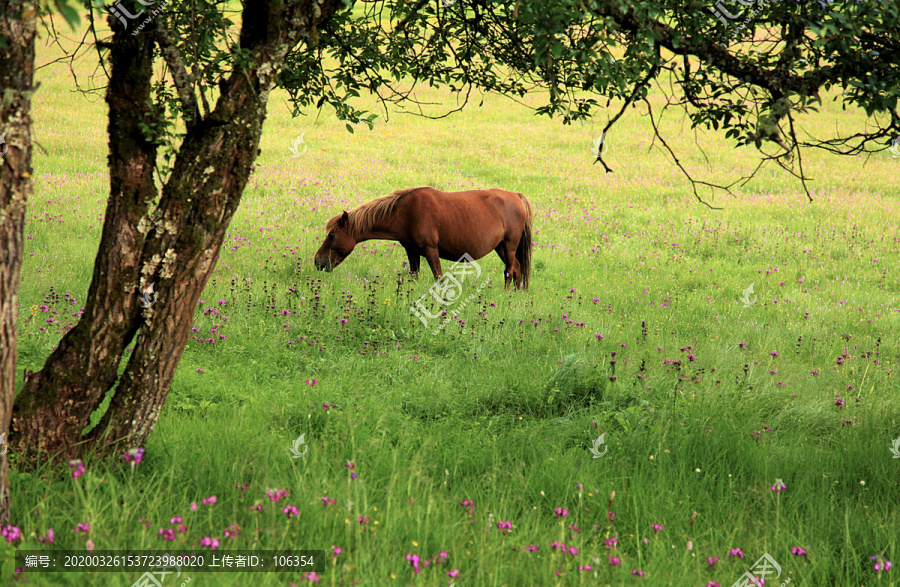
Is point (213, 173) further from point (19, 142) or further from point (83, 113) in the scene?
point (83, 113)

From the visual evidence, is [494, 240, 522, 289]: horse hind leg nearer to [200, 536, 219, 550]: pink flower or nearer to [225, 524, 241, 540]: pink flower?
[225, 524, 241, 540]: pink flower

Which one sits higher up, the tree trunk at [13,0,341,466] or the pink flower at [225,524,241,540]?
the tree trunk at [13,0,341,466]

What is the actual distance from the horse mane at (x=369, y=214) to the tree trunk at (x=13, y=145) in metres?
7.69

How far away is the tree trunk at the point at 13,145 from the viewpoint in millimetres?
3109

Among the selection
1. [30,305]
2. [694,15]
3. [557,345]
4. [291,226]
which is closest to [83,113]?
[291,226]

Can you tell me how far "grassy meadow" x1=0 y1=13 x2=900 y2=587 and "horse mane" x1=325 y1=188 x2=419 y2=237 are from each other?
88cm

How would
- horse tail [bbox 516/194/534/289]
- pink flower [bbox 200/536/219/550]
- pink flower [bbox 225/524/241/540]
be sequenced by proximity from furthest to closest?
horse tail [bbox 516/194/534/289], pink flower [bbox 225/524/241/540], pink flower [bbox 200/536/219/550]

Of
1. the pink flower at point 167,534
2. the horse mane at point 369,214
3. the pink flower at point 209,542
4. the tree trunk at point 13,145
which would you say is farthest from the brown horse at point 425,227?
the pink flower at point 209,542

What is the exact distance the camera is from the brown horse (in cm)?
1098

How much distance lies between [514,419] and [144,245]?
360 cm

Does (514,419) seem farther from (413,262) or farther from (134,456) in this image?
(413,262)

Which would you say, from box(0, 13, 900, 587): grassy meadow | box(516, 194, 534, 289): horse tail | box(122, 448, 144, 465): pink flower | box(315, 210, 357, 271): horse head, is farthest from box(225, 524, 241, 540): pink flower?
box(516, 194, 534, 289): horse tail

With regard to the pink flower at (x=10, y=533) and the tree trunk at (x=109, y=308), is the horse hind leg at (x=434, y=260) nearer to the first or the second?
the tree trunk at (x=109, y=308)

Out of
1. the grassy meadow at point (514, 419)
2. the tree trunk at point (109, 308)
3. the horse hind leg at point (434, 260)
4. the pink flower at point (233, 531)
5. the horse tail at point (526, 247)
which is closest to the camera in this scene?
the pink flower at point (233, 531)
